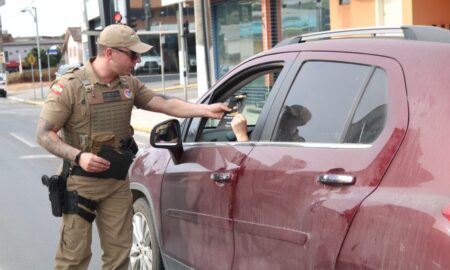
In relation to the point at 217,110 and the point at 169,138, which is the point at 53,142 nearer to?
the point at 169,138

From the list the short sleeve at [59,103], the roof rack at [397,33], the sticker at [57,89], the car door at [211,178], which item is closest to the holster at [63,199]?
the short sleeve at [59,103]

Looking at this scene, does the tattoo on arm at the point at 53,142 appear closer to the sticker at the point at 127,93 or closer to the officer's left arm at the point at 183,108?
the sticker at the point at 127,93

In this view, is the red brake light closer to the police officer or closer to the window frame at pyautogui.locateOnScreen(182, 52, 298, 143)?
the window frame at pyautogui.locateOnScreen(182, 52, 298, 143)

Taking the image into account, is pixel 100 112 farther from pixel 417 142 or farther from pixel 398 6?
pixel 398 6

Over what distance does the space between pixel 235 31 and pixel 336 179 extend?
1724cm

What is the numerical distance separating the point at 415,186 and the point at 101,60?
2230mm

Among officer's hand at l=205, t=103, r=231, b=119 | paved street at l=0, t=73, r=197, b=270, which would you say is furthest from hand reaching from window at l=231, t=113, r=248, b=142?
paved street at l=0, t=73, r=197, b=270

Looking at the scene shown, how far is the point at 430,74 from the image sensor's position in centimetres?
243

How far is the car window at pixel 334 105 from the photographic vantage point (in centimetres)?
266

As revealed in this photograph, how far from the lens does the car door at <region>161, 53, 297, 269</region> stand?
3.31 m

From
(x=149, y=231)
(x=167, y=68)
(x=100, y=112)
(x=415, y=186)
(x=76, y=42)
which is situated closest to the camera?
(x=415, y=186)

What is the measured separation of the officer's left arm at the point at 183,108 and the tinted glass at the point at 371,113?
118cm

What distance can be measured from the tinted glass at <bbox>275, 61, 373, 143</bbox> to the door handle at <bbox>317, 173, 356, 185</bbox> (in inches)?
9.3

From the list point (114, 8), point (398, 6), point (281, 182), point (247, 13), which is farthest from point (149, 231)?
point (114, 8)
